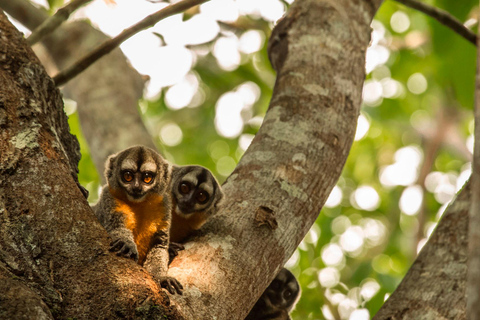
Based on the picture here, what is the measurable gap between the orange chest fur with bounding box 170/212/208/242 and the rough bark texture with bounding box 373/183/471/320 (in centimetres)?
139

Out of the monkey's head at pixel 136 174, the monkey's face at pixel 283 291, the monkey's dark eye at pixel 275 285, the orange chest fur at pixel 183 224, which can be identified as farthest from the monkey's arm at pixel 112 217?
the monkey's dark eye at pixel 275 285

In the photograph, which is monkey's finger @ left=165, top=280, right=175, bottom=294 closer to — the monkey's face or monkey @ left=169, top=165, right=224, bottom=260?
monkey @ left=169, top=165, right=224, bottom=260

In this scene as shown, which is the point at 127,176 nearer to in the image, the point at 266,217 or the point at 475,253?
the point at 266,217

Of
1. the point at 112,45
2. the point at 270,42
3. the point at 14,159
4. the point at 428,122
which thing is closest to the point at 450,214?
the point at 270,42

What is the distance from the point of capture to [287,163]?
333 cm

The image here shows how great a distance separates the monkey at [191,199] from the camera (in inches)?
162

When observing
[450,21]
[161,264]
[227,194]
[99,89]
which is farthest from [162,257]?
[99,89]

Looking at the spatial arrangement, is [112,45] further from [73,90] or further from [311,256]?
[311,256]

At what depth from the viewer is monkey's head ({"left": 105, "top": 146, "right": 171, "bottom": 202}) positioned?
3.85m

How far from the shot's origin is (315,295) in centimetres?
563

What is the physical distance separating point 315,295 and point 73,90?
331 centimetres

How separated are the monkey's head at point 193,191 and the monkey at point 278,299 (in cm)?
79

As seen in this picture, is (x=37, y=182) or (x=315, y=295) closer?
(x=37, y=182)

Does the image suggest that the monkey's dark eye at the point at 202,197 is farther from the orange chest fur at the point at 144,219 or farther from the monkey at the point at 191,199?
the orange chest fur at the point at 144,219
